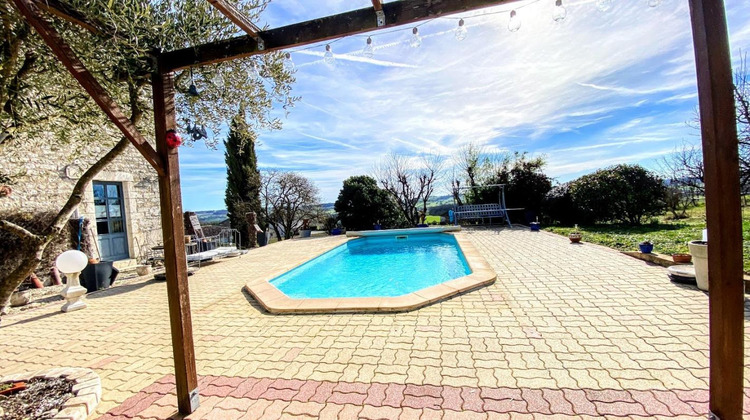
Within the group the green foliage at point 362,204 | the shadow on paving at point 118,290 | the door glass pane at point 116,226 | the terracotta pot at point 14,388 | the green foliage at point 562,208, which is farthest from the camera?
the green foliage at point 362,204

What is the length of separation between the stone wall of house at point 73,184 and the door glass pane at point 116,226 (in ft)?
0.62

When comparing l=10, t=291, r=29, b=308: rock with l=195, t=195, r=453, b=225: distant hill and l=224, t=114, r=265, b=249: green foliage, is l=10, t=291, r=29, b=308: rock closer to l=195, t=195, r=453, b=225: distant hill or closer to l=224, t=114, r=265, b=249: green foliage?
l=195, t=195, r=453, b=225: distant hill

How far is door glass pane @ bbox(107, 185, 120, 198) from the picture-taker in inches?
324

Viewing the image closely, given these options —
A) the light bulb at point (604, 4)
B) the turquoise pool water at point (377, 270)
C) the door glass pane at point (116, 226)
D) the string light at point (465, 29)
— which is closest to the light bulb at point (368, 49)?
the string light at point (465, 29)

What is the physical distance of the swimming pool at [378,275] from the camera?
156 inches

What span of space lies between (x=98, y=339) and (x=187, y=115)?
2.83 meters

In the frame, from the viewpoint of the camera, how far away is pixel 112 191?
328 inches

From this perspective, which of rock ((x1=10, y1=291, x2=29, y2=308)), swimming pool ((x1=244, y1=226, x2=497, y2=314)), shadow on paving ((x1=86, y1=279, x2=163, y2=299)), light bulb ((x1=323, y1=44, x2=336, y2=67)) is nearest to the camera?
light bulb ((x1=323, y1=44, x2=336, y2=67))

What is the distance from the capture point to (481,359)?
2467 millimetres

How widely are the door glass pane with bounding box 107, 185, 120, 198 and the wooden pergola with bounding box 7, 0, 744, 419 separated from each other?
8.61 m

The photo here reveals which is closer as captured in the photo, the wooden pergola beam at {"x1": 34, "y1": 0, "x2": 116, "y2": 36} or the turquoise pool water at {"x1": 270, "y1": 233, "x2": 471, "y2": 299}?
the wooden pergola beam at {"x1": 34, "y1": 0, "x2": 116, "y2": 36}

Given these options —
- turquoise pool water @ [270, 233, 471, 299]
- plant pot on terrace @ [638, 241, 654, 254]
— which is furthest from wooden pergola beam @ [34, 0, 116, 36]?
plant pot on terrace @ [638, 241, 654, 254]

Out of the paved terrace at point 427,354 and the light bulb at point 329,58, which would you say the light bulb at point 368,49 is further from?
the paved terrace at point 427,354

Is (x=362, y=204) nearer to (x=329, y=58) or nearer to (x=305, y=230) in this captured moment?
(x=305, y=230)
